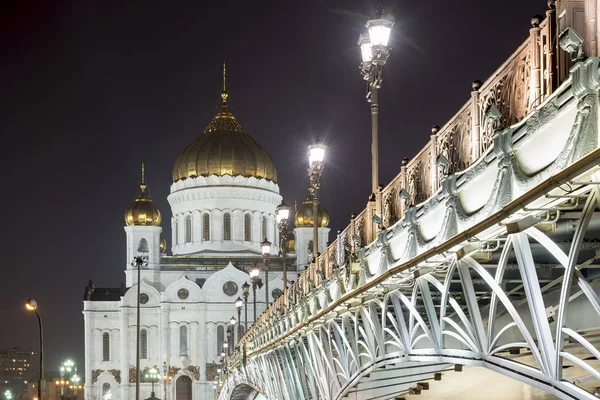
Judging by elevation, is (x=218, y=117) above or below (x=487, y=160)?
above

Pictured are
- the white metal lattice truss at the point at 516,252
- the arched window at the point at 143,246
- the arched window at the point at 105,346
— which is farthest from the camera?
the arched window at the point at 143,246

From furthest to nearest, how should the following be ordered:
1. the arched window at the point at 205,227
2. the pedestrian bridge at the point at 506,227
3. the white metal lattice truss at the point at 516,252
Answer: the arched window at the point at 205,227 < the pedestrian bridge at the point at 506,227 < the white metal lattice truss at the point at 516,252

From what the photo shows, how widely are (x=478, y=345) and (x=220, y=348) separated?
96.7m

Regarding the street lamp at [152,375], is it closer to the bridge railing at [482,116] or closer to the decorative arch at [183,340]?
the decorative arch at [183,340]

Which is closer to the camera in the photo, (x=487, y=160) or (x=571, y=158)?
(x=571, y=158)

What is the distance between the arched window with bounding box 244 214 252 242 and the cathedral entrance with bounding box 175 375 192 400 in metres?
14.8

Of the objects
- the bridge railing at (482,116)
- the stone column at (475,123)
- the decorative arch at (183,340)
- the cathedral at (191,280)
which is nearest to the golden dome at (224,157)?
the cathedral at (191,280)

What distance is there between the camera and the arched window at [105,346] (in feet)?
352

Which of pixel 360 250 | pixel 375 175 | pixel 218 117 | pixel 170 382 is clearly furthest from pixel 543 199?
pixel 218 117

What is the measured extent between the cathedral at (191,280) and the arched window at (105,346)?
0.10 metres

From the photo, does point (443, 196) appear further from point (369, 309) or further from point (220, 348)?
point (220, 348)

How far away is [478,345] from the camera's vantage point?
463 inches

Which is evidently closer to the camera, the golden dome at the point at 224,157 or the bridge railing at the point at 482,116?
the bridge railing at the point at 482,116

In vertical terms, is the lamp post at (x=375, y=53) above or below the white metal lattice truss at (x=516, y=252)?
above
